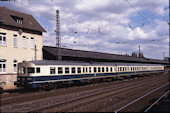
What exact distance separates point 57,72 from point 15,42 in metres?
11.4

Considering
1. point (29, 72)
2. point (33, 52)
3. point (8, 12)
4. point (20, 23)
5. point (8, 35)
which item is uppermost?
point (8, 12)

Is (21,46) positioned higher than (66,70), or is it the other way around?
(21,46)

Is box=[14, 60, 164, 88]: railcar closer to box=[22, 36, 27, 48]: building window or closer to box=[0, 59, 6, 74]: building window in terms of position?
box=[0, 59, 6, 74]: building window

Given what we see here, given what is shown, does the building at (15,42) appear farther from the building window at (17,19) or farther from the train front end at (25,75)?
the train front end at (25,75)

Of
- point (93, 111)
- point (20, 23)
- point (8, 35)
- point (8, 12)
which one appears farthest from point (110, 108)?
point (8, 12)

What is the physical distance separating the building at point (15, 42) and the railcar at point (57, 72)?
25.8 ft

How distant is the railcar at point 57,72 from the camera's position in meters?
18.3

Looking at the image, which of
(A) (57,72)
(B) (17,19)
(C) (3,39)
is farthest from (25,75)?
(B) (17,19)

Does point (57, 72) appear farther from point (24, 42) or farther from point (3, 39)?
point (24, 42)

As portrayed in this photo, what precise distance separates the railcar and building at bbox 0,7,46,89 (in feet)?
25.8

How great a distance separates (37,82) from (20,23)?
15233 millimetres

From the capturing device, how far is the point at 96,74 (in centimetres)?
2711

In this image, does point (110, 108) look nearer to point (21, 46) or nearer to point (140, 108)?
point (140, 108)

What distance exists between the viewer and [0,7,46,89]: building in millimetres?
26500
